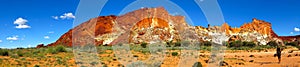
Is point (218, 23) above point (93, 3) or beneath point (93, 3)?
beneath

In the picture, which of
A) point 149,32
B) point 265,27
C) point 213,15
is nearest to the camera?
point 213,15

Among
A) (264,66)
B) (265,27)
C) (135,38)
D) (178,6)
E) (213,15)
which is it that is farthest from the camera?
(265,27)

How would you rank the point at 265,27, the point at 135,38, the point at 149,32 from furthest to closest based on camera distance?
the point at 265,27 → the point at 149,32 → the point at 135,38

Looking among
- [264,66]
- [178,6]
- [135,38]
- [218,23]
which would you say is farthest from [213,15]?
[135,38]

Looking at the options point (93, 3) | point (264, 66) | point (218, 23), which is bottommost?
point (264, 66)

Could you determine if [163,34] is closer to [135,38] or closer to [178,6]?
[135,38]

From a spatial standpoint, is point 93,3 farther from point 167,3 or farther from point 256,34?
point 256,34

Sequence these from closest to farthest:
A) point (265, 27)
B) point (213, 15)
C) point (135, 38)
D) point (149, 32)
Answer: point (213, 15) < point (135, 38) < point (149, 32) < point (265, 27)

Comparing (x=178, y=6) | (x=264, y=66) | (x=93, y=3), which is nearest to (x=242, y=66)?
(x=264, y=66)

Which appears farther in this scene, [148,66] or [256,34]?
[256,34]
